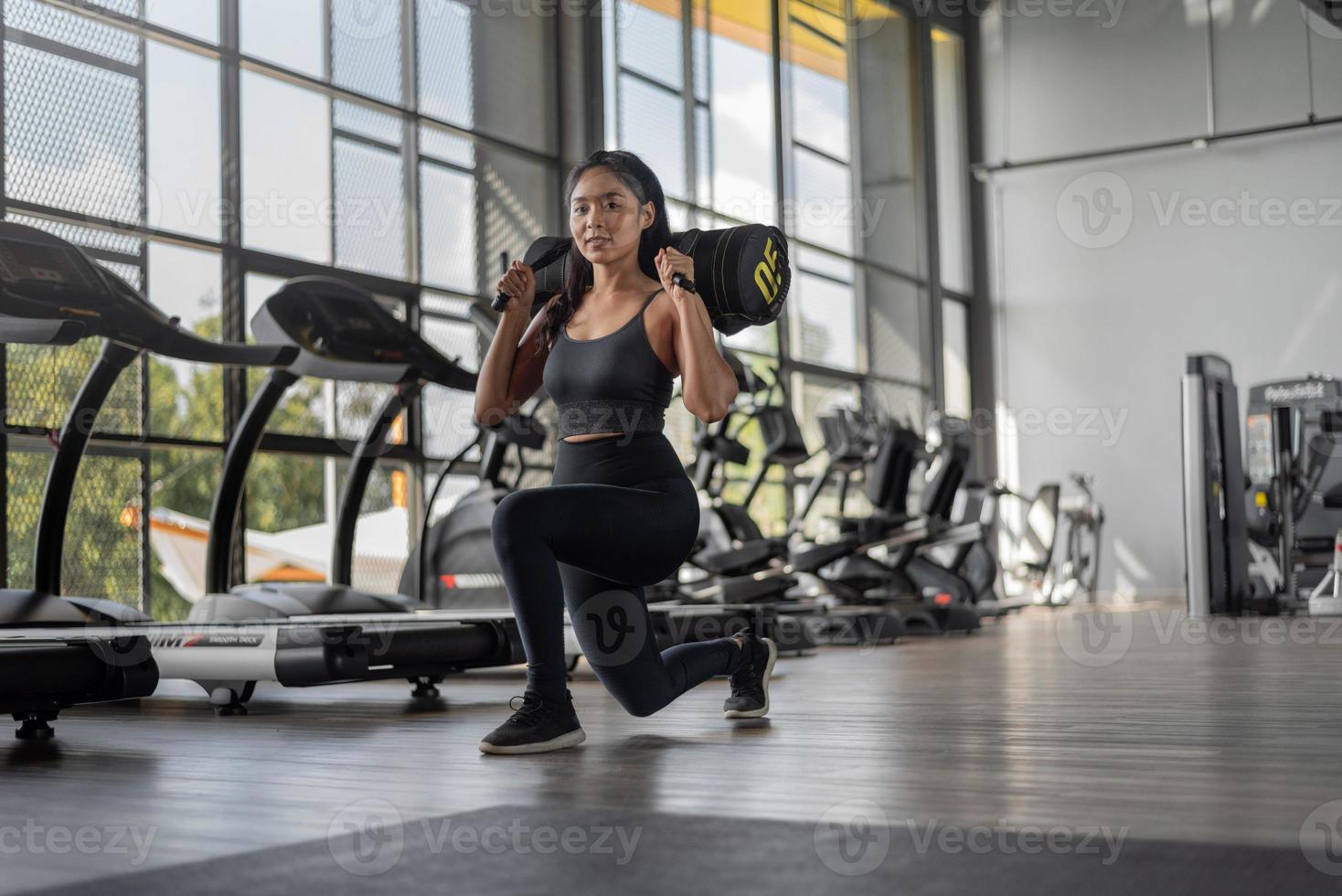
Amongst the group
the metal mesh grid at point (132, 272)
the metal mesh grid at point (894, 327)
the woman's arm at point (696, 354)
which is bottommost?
the woman's arm at point (696, 354)

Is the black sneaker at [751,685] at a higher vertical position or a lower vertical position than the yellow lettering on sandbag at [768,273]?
lower

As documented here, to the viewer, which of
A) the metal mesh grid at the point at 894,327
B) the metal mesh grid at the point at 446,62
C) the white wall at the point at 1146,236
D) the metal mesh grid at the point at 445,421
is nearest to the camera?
the metal mesh grid at the point at 445,421

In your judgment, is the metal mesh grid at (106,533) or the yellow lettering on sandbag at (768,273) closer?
the yellow lettering on sandbag at (768,273)

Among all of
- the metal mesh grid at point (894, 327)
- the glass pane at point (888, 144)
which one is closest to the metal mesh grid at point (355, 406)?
the metal mesh grid at point (894, 327)

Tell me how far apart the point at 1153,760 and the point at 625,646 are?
0.96 m

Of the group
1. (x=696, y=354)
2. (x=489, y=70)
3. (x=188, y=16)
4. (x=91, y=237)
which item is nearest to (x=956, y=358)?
(x=489, y=70)

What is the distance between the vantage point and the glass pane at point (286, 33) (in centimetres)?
706

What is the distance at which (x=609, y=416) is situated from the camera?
2.54m

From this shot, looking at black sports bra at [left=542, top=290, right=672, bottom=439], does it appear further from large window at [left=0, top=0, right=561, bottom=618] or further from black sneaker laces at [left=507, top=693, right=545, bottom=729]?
large window at [left=0, top=0, right=561, bottom=618]

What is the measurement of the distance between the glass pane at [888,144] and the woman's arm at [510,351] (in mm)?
10262

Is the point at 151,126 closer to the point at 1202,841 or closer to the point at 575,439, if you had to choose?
the point at 575,439

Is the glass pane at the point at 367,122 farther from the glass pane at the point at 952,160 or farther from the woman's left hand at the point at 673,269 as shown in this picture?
the glass pane at the point at 952,160

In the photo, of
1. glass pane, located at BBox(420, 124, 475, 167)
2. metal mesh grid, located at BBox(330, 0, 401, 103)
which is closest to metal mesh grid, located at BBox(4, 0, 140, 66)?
metal mesh grid, located at BBox(330, 0, 401, 103)

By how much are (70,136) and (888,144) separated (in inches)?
350
